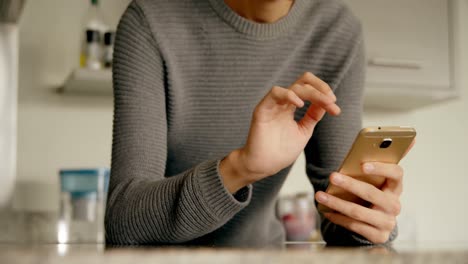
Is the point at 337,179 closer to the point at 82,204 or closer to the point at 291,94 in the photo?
the point at 291,94

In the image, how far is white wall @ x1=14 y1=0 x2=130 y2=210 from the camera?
2.08 m

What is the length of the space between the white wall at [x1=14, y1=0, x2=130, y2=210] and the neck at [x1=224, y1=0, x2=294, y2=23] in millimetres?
1118

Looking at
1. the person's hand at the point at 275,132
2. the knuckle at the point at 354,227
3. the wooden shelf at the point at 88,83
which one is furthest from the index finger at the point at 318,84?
the wooden shelf at the point at 88,83

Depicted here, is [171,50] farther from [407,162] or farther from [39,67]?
[407,162]

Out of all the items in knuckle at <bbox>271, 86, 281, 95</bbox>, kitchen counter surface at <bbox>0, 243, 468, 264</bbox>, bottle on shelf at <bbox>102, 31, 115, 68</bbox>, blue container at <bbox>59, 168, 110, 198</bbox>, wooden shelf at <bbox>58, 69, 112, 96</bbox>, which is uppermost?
kitchen counter surface at <bbox>0, 243, 468, 264</bbox>

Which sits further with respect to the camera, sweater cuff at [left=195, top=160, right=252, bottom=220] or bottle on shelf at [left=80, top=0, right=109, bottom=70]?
bottle on shelf at [left=80, top=0, right=109, bottom=70]

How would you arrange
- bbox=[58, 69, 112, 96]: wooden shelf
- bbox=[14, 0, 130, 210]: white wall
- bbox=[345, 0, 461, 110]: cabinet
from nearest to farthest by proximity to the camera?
bbox=[58, 69, 112, 96]: wooden shelf, bbox=[14, 0, 130, 210]: white wall, bbox=[345, 0, 461, 110]: cabinet

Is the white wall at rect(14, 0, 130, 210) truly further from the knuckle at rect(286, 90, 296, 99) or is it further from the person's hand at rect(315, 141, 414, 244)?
the knuckle at rect(286, 90, 296, 99)

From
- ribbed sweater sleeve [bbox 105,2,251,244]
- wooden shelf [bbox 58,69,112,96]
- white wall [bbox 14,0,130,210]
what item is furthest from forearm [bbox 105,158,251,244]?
white wall [bbox 14,0,130,210]

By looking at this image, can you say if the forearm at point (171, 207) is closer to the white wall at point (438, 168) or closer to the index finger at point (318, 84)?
the index finger at point (318, 84)

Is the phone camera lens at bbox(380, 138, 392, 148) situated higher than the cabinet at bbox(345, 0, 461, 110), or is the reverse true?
the phone camera lens at bbox(380, 138, 392, 148)

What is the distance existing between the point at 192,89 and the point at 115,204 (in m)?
0.26

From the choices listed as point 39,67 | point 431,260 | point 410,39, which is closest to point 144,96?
point 431,260

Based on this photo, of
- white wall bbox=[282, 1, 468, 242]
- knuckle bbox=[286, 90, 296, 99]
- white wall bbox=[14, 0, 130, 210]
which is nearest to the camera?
knuckle bbox=[286, 90, 296, 99]
